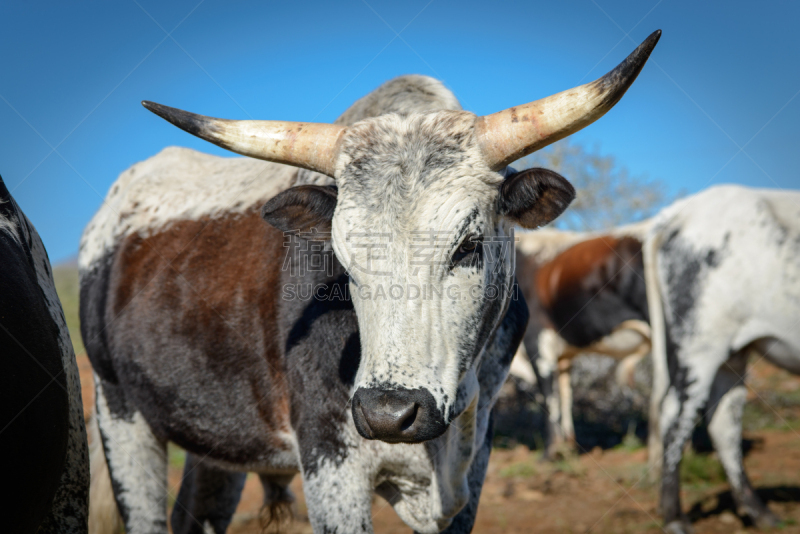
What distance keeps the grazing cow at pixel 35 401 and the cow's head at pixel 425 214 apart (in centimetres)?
86

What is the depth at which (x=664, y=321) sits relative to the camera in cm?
548

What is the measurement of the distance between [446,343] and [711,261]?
3786 millimetres

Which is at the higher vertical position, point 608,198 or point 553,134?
point 608,198

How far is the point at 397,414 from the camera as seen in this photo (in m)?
1.89

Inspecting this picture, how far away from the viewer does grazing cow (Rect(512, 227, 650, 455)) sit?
6.94 meters

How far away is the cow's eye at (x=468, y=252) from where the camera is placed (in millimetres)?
2160

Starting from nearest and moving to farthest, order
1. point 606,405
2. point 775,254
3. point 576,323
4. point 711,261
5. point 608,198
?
point 775,254 < point 711,261 < point 576,323 < point 606,405 < point 608,198

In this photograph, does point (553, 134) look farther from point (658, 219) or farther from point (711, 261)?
point (658, 219)

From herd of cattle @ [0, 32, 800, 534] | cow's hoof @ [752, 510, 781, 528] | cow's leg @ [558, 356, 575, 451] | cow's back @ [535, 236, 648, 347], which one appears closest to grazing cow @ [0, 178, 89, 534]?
herd of cattle @ [0, 32, 800, 534]

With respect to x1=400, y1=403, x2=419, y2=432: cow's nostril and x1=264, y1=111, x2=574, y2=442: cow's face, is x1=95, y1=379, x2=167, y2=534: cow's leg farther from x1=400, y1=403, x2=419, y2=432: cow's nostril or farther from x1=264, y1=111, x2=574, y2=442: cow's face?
x1=400, y1=403, x2=419, y2=432: cow's nostril

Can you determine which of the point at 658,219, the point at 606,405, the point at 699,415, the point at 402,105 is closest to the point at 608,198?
the point at 606,405

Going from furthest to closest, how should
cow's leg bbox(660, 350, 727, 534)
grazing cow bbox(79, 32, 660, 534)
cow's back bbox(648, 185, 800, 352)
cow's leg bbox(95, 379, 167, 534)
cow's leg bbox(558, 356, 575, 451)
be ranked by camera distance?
cow's leg bbox(558, 356, 575, 451), cow's leg bbox(660, 350, 727, 534), cow's back bbox(648, 185, 800, 352), cow's leg bbox(95, 379, 167, 534), grazing cow bbox(79, 32, 660, 534)

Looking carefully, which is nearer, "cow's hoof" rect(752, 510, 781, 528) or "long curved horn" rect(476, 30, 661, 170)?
"long curved horn" rect(476, 30, 661, 170)

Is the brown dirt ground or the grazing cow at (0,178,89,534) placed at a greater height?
the grazing cow at (0,178,89,534)
